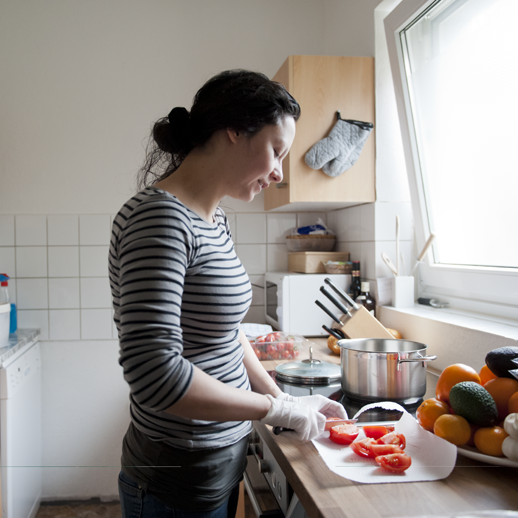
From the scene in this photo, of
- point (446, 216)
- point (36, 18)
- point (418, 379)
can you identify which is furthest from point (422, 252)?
point (36, 18)

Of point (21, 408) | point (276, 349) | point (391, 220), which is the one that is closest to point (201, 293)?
point (276, 349)

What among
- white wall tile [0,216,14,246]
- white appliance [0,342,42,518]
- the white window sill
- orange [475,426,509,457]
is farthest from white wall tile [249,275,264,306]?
orange [475,426,509,457]

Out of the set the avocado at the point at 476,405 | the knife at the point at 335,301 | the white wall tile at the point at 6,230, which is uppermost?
the white wall tile at the point at 6,230

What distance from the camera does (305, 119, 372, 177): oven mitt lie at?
1906 mm

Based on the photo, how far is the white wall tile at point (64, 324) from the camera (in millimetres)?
2430

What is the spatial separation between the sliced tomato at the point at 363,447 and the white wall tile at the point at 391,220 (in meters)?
1.23

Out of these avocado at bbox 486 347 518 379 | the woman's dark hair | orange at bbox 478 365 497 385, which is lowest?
orange at bbox 478 365 497 385

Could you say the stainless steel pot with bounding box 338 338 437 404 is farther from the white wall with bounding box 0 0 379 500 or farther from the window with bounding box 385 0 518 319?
the white wall with bounding box 0 0 379 500

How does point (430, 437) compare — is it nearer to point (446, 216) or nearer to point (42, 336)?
point (446, 216)

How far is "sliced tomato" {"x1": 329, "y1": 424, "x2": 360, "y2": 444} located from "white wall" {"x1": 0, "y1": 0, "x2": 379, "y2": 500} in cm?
162

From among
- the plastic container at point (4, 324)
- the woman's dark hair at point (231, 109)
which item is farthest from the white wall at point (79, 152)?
the woman's dark hair at point (231, 109)

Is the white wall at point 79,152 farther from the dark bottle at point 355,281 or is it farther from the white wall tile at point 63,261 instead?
the dark bottle at point 355,281

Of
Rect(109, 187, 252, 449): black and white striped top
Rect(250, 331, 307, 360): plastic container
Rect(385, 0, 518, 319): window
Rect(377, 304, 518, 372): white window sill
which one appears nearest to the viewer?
Rect(109, 187, 252, 449): black and white striped top

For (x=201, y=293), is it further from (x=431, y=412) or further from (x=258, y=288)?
(x=258, y=288)
